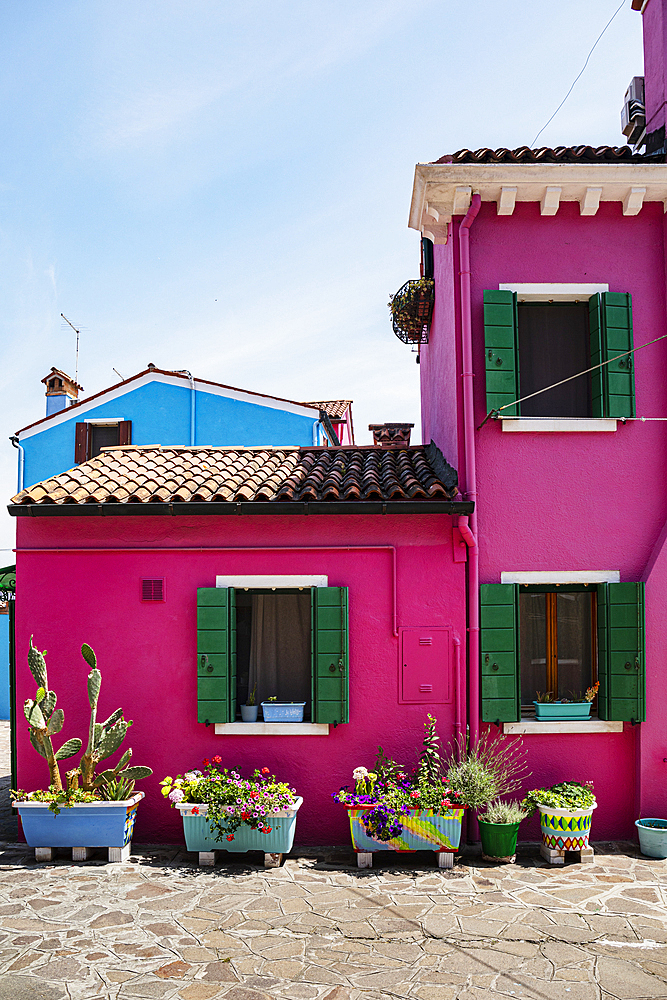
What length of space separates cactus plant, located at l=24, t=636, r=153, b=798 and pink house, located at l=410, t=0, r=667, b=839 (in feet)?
11.2

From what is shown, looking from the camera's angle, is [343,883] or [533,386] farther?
[533,386]

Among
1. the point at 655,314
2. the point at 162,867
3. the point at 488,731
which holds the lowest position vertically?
the point at 162,867

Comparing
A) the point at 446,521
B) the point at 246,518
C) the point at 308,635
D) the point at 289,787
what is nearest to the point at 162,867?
the point at 289,787

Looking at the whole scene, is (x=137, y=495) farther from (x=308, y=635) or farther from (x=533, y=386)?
(x=533, y=386)

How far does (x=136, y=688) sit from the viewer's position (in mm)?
7914

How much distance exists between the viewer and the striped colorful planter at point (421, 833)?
6.97m

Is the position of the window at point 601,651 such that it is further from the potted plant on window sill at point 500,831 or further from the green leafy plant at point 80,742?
the green leafy plant at point 80,742

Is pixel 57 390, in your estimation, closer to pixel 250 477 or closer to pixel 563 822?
pixel 250 477

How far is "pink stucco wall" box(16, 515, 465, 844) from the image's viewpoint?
305 inches

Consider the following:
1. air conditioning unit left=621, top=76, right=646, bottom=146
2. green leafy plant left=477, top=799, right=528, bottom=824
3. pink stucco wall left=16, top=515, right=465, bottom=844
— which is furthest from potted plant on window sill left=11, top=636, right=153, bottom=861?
air conditioning unit left=621, top=76, right=646, bottom=146

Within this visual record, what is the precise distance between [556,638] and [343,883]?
3.27m

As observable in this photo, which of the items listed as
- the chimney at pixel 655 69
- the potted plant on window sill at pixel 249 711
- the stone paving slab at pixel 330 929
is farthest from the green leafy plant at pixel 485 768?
the chimney at pixel 655 69

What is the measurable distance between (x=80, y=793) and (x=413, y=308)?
6.82 metres

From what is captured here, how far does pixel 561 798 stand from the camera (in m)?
7.25
